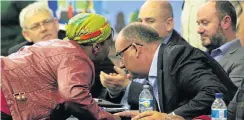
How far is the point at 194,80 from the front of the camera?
4.52m

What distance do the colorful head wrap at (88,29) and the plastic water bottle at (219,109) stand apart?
981mm

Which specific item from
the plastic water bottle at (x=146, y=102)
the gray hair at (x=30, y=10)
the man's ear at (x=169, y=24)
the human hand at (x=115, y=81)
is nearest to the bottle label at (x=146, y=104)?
the plastic water bottle at (x=146, y=102)

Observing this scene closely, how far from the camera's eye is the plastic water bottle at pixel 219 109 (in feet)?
13.5

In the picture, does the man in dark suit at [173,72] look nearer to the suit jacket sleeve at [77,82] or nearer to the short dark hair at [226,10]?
the suit jacket sleeve at [77,82]

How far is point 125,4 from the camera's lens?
7.44m

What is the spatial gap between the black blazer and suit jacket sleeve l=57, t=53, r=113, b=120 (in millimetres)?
405

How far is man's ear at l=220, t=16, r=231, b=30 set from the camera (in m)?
6.09

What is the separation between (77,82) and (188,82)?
0.68m

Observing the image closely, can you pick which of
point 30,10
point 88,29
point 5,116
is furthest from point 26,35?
point 5,116

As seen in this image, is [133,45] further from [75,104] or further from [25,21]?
[25,21]

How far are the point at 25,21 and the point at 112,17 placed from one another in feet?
2.93

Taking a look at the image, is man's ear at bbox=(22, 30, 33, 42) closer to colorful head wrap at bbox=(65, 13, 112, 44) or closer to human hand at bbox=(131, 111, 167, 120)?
colorful head wrap at bbox=(65, 13, 112, 44)

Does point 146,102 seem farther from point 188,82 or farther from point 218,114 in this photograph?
point 218,114

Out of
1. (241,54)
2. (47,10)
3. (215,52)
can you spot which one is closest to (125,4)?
(47,10)
